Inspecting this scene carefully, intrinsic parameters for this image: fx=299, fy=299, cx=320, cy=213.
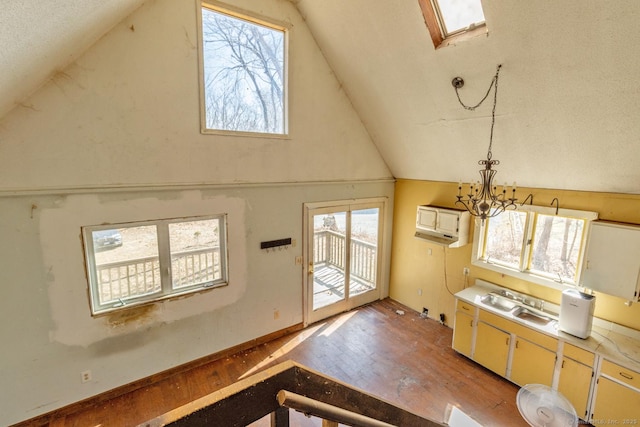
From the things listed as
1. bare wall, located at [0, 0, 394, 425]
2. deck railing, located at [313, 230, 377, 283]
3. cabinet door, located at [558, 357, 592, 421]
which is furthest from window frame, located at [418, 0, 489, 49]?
cabinet door, located at [558, 357, 592, 421]

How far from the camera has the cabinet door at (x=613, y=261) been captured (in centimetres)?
288

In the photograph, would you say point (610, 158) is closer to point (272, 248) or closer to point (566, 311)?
point (566, 311)

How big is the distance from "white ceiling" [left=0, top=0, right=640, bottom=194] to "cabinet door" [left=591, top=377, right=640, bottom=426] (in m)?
1.92

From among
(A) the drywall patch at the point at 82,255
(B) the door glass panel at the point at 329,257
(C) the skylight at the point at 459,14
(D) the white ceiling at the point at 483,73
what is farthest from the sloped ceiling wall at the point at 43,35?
(B) the door glass panel at the point at 329,257

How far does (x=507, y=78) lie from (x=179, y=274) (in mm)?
4038

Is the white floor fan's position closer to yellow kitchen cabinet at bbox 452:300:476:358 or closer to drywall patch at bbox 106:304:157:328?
yellow kitchen cabinet at bbox 452:300:476:358

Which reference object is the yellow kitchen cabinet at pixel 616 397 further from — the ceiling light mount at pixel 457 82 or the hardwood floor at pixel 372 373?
the ceiling light mount at pixel 457 82

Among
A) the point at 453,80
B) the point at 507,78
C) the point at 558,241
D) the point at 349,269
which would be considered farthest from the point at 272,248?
the point at 558,241

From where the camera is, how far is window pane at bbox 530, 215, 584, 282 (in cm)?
351

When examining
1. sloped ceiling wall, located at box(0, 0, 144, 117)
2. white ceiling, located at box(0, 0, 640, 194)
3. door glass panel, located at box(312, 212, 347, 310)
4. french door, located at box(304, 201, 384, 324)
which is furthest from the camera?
door glass panel, located at box(312, 212, 347, 310)

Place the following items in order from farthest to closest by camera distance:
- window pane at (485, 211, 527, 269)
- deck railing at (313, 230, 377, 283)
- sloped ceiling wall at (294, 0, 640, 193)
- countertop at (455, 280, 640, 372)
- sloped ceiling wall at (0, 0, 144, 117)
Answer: deck railing at (313, 230, 377, 283)
window pane at (485, 211, 527, 269)
countertop at (455, 280, 640, 372)
sloped ceiling wall at (294, 0, 640, 193)
sloped ceiling wall at (0, 0, 144, 117)

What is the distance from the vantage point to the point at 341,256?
5.13m

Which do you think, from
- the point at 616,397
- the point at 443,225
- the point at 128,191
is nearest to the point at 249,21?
the point at 128,191

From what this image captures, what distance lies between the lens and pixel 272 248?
13.5 feet
